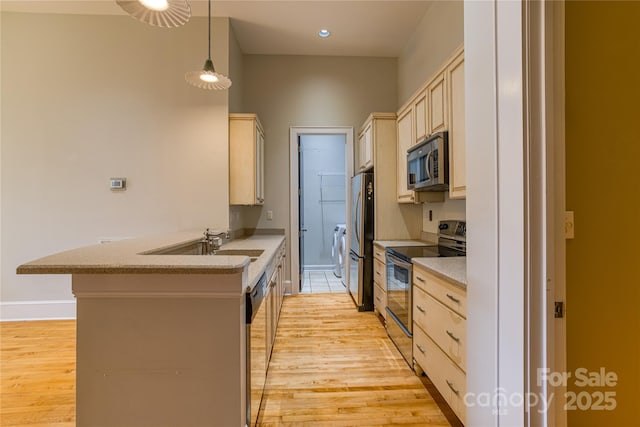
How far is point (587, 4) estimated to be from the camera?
99 centimetres

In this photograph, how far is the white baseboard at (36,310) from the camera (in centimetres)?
316

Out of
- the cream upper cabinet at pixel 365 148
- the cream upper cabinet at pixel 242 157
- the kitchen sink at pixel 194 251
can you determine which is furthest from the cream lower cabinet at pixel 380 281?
the cream upper cabinet at pixel 242 157

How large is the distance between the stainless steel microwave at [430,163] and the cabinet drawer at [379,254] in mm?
688

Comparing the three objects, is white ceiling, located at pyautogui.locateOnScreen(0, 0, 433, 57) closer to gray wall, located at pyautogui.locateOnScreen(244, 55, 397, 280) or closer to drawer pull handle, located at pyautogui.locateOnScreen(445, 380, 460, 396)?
gray wall, located at pyautogui.locateOnScreen(244, 55, 397, 280)

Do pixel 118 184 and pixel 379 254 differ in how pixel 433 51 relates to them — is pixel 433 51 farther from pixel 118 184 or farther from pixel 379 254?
pixel 118 184

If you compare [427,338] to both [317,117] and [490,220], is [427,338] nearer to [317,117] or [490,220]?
[490,220]

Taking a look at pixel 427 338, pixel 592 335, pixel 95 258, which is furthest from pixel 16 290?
pixel 592 335

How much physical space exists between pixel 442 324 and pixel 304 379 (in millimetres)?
1051

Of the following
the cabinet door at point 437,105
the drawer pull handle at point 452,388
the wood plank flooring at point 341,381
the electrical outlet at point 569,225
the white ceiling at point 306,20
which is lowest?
the wood plank flooring at point 341,381

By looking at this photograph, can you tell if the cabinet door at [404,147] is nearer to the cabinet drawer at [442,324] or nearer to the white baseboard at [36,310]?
the cabinet drawer at [442,324]

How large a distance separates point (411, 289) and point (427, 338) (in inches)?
13.7

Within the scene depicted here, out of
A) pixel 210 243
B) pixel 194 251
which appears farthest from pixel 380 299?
pixel 194 251

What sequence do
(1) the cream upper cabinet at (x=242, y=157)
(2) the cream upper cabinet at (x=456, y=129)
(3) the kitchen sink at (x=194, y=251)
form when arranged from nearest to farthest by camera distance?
(3) the kitchen sink at (x=194, y=251)
(2) the cream upper cabinet at (x=456, y=129)
(1) the cream upper cabinet at (x=242, y=157)

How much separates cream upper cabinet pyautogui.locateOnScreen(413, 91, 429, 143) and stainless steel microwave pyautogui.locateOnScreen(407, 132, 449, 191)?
0.11 m
